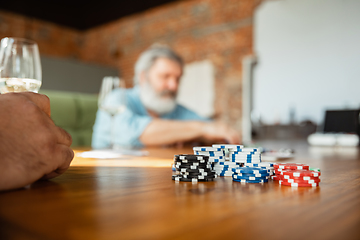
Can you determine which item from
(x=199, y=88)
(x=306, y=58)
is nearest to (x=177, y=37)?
(x=199, y=88)

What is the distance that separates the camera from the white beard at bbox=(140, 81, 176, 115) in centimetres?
227

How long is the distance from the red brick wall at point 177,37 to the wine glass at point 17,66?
385 centimetres

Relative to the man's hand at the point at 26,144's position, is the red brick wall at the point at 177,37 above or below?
above

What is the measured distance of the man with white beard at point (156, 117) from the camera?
158 cm

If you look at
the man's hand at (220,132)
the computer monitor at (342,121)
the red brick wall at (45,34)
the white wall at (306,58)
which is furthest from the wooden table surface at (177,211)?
the red brick wall at (45,34)

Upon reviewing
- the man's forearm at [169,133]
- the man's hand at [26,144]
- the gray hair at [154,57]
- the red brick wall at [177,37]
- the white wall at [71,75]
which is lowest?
the man's forearm at [169,133]

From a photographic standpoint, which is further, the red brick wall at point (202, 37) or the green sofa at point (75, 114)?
the red brick wall at point (202, 37)

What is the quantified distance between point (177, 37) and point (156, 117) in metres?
3.05

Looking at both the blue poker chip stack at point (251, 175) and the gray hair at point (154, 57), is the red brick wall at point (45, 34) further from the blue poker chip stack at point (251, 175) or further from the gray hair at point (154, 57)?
the blue poker chip stack at point (251, 175)

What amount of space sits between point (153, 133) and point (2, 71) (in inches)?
40.3

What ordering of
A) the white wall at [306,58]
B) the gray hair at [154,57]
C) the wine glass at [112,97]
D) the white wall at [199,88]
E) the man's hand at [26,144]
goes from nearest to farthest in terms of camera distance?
the man's hand at [26,144] → the wine glass at [112,97] → the gray hair at [154,57] → the white wall at [306,58] → the white wall at [199,88]

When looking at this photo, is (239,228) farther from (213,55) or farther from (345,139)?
(213,55)

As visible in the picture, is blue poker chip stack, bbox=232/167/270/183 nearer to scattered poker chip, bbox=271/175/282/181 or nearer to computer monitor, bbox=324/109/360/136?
scattered poker chip, bbox=271/175/282/181

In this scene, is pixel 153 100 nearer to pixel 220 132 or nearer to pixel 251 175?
pixel 220 132
